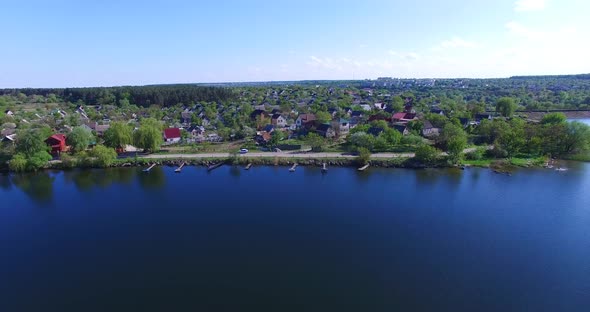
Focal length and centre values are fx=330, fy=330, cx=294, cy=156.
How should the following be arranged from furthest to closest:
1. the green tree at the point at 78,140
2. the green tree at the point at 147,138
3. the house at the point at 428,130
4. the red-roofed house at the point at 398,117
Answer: the red-roofed house at the point at 398,117, the house at the point at 428,130, the green tree at the point at 147,138, the green tree at the point at 78,140

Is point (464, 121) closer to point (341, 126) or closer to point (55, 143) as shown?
point (341, 126)

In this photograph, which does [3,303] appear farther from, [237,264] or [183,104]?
[183,104]

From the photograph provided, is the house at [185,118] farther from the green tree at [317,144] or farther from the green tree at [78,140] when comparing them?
the green tree at [317,144]

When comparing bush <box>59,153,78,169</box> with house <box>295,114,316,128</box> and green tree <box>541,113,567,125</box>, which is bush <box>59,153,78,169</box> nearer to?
house <box>295,114,316,128</box>

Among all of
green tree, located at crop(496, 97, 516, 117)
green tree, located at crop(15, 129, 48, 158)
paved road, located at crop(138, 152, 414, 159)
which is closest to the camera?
green tree, located at crop(15, 129, 48, 158)

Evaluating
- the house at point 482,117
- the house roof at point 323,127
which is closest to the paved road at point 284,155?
the house roof at point 323,127

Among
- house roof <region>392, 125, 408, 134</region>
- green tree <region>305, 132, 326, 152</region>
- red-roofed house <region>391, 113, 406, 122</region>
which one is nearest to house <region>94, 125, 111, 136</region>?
green tree <region>305, 132, 326, 152</region>
